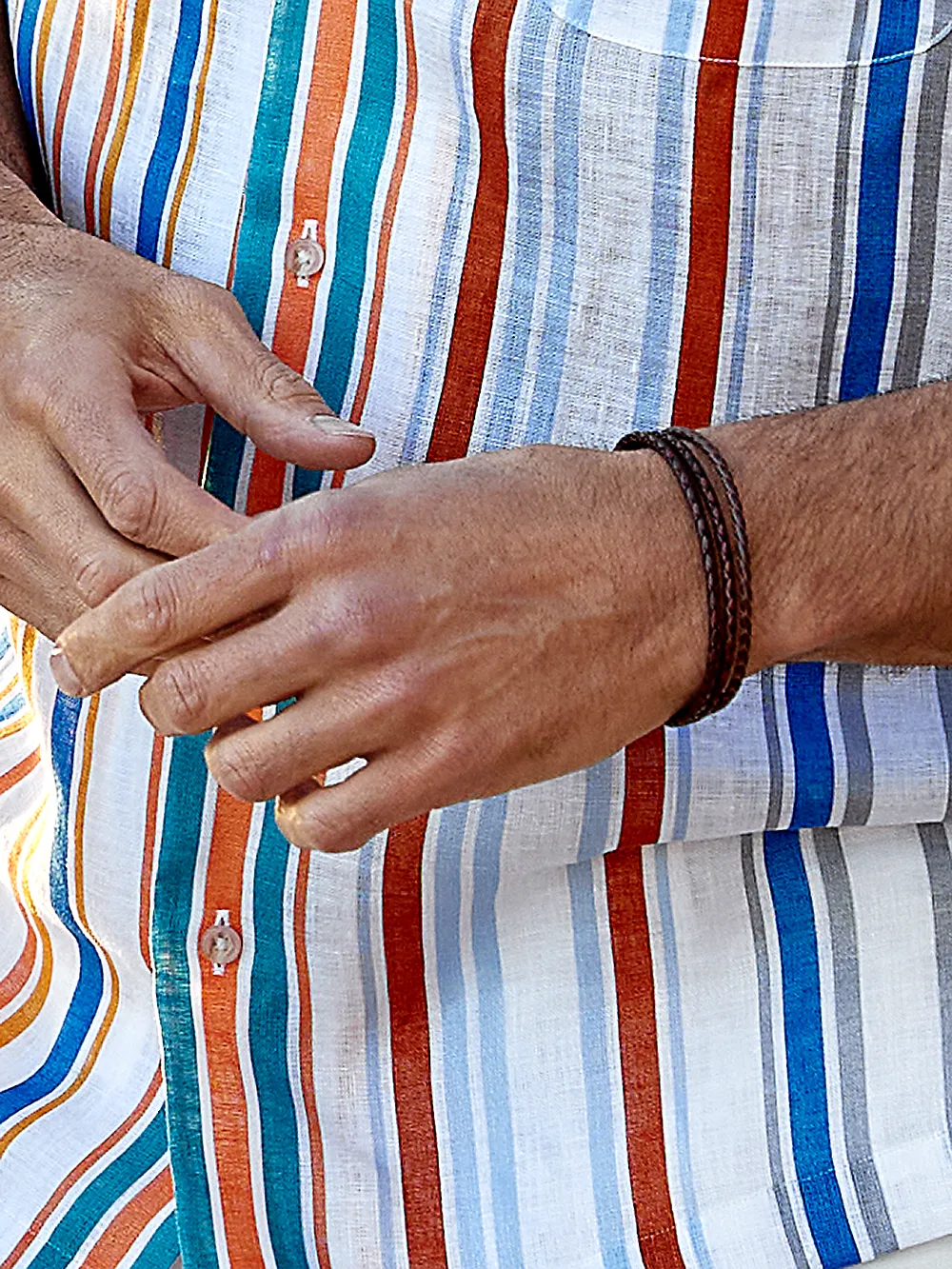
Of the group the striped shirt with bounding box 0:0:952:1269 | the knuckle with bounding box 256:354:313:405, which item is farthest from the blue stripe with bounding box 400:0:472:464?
the knuckle with bounding box 256:354:313:405

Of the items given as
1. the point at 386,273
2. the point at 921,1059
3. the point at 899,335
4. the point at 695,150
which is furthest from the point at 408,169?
the point at 921,1059

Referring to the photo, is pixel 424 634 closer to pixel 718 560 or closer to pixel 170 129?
pixel 718 560

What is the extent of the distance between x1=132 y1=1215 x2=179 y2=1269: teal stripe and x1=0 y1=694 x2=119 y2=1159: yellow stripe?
0.11 meters

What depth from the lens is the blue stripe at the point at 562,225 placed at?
96 centimetres

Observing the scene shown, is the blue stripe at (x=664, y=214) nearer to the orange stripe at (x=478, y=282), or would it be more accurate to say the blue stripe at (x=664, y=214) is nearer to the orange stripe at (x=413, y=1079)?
the orange stripe at (x=478, y=282)

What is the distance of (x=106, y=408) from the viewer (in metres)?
0.89

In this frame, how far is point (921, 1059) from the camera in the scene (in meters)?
1.02

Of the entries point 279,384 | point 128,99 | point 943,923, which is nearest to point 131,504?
point 279,384

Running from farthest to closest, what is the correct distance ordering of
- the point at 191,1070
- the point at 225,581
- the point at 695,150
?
the point at 191,1070 → the point at 695,150 → the point at 225,581

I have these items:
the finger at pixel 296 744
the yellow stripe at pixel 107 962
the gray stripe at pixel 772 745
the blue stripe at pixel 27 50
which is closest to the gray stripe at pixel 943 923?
the gray stripe at pixel 772 745

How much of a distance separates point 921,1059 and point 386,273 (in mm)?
570

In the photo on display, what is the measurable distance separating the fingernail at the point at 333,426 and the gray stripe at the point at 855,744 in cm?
35

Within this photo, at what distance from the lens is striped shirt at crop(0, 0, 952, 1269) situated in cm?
97

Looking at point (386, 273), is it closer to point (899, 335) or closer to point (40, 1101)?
point (899, 335)
